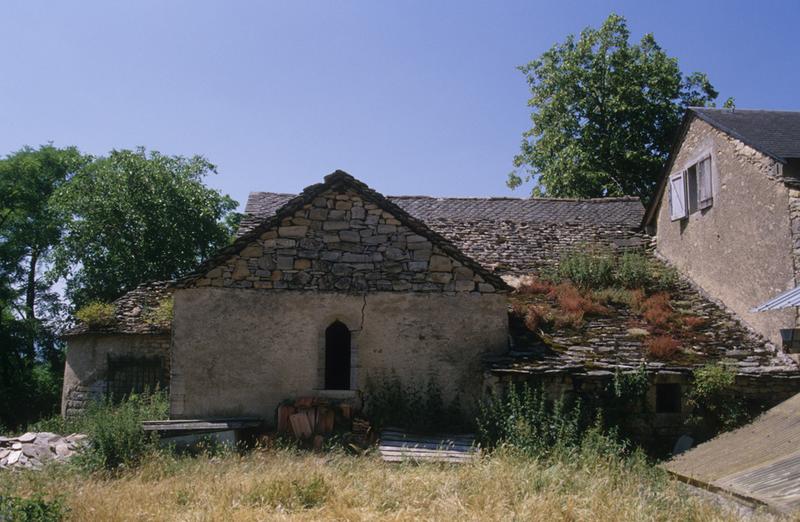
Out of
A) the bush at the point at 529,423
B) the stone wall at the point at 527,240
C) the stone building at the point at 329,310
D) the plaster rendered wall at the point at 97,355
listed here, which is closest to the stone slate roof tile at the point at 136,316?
the plaster rendered wall at the point at 97,355

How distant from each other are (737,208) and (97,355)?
15644 mm

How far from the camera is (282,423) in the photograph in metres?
12.2

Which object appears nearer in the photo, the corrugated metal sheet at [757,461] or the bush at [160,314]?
the corrugated metal sheet at [757,461]

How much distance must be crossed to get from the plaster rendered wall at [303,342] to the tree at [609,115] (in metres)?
15.7

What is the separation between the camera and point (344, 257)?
1305 centimetres

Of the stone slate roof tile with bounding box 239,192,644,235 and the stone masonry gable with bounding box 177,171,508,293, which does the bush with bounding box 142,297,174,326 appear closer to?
the stone slate roof tile with bounding box 239,192,644,235

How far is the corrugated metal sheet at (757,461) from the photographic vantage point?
26.1ft

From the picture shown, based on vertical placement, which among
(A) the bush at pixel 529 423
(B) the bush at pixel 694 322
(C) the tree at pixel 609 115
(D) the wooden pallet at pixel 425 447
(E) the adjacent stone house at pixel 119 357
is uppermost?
(C) the tree at pixel 609 115

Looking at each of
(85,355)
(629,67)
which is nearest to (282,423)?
(85,355)

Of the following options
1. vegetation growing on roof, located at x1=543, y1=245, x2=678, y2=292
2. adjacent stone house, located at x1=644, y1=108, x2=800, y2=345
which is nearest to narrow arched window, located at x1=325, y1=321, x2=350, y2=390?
vegetation growing on roof, located at x1=543, y1=245, x2=678, y2=292

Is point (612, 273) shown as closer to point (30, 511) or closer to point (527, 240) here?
point (527, 240)

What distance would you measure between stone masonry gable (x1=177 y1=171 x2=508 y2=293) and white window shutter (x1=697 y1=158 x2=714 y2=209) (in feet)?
18.0

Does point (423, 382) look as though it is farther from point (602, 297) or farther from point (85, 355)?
point (85, 355)

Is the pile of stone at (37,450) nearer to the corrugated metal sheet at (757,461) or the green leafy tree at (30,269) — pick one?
the corrugated metal sheet at (757,461)
